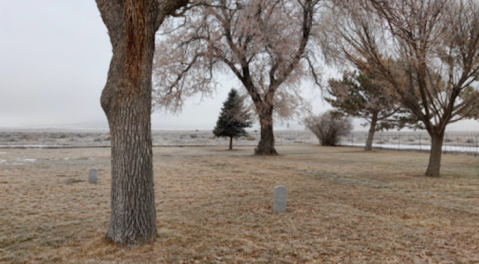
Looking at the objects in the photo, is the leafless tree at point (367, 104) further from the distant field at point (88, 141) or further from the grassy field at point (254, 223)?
the grassy field at point (254, 223)

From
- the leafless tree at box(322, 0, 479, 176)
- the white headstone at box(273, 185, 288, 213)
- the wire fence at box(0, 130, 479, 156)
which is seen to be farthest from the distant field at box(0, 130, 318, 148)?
the white headstone at box(273, 185, 288, 213)

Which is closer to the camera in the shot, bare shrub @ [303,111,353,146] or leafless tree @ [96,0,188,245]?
leafless tree @ [96,0,188,245]

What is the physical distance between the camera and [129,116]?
399 cm

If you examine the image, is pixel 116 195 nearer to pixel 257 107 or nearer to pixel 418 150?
pixel 257 107

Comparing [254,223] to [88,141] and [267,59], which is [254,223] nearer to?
[267,59]

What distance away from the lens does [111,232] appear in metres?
4.22

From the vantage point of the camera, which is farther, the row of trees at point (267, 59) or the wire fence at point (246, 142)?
the wire fence at point (246, 142)

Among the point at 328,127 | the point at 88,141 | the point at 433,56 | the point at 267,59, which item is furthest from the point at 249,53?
the point at 88,141

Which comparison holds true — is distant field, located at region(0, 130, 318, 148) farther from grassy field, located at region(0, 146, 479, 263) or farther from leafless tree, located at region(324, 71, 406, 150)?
grassy field, located at region(0, 146, 479, 263)

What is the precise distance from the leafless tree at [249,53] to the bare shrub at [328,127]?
553 inches

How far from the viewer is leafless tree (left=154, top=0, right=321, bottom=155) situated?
16125 mm

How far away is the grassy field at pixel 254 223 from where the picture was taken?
3.92 metres

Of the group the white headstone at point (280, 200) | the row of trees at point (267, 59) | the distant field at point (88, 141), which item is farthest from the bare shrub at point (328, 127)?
the white headstone at point (280, 200)

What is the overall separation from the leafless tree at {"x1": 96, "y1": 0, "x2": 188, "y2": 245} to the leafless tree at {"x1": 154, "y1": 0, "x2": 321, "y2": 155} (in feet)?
39.2
